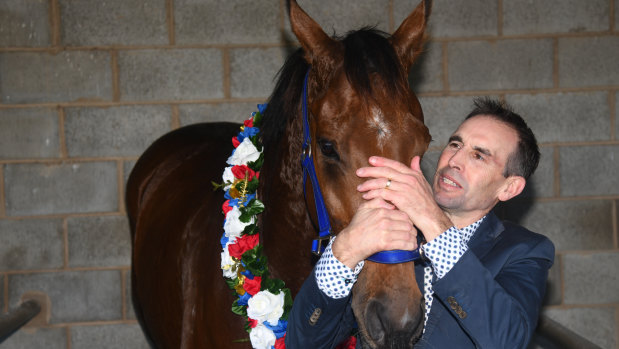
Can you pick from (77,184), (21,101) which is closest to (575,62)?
(77,184)

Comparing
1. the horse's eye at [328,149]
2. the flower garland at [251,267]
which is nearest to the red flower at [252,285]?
the flower garland at [251,267]

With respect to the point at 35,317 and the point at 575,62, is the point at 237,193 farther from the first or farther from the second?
the point at 575,62

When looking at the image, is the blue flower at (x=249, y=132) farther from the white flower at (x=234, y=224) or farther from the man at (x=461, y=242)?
the man at (x=461, y=242)

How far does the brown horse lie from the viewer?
125cm

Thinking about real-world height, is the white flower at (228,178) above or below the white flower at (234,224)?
above

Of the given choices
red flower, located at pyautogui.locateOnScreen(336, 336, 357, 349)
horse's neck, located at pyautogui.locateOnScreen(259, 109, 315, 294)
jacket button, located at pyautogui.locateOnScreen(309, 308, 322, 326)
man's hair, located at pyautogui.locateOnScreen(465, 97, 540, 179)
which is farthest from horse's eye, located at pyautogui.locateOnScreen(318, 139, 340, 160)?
red flower, located at pyautogui.locateOnScreen(336, 336, 357, 349)

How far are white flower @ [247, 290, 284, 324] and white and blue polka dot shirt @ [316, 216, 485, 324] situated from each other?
421mm

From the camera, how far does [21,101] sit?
3.26m

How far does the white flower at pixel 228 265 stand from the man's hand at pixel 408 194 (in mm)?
653

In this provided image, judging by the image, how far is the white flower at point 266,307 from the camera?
1.65 metres

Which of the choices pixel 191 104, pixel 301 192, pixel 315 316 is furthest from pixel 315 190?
pixel 191 104

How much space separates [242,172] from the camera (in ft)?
6.13

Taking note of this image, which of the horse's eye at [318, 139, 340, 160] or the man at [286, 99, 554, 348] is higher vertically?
the horse's eye at [318, 139, 340, 160]

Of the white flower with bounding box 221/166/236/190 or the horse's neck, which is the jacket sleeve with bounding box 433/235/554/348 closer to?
the horse's neck
